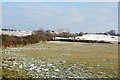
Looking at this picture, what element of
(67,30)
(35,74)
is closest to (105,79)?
(35,74)

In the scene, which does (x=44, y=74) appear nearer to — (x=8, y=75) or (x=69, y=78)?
(x=69, y=78)

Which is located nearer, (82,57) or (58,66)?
(58,66)

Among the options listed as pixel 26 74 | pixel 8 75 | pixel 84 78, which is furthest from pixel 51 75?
pixel 8 75

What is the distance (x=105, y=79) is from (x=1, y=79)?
462 cm

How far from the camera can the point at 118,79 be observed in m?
6.09

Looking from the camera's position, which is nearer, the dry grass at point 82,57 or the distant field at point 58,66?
the distant field at point 58,66

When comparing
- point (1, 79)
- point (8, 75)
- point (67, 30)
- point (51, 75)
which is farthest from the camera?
point (67, 30)

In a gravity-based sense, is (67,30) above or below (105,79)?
above

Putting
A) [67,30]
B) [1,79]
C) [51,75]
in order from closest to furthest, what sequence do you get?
[1,79] < [51,75] < [67,30]

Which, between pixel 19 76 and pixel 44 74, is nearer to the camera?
pixel 19 76

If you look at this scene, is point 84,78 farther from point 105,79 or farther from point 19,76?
point 19,76

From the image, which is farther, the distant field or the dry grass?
the dry grass

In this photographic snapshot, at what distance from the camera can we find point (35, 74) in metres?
6.29

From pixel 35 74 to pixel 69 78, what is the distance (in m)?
1.68
